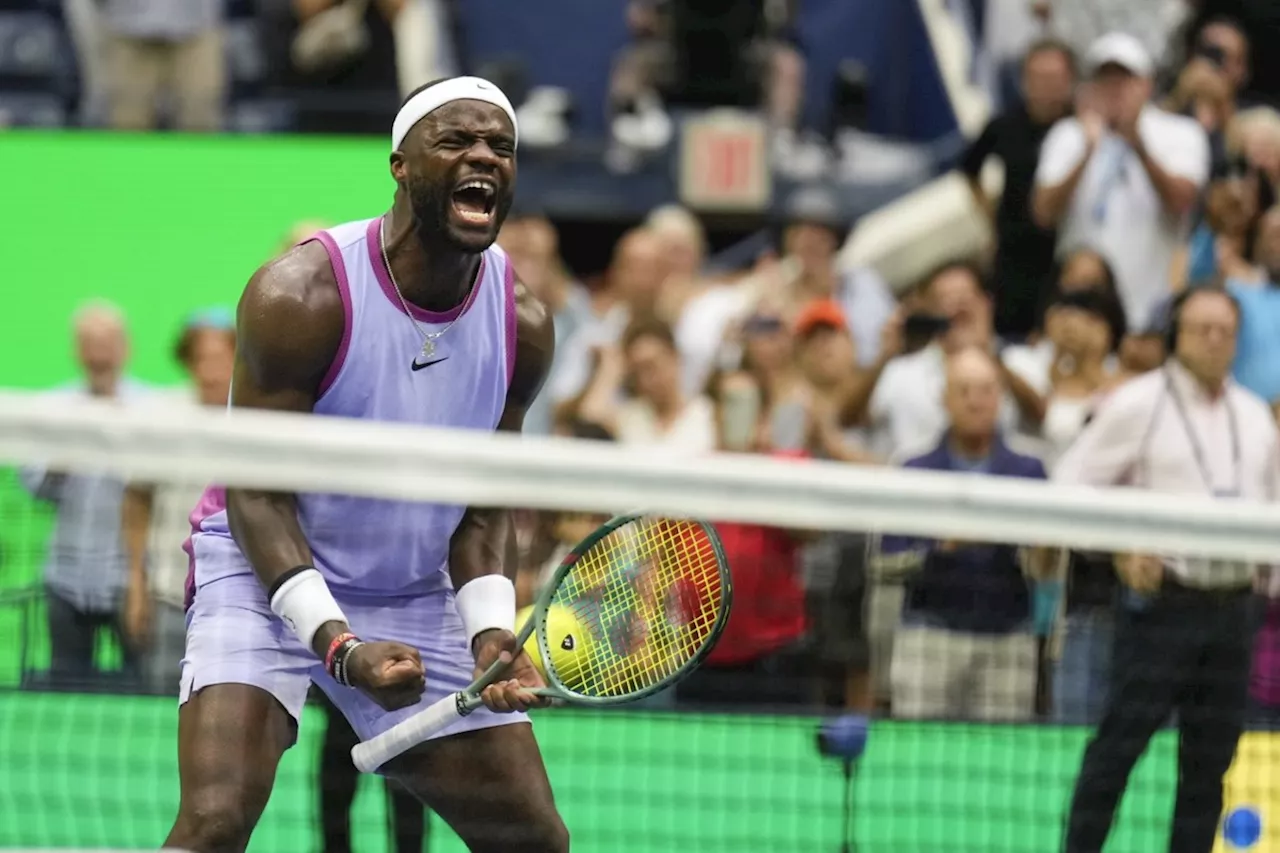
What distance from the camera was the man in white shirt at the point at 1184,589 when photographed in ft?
21.7

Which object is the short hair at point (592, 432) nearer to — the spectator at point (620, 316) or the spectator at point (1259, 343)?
the spectator at point (620, 316)

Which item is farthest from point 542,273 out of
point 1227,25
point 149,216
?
point 1227,25

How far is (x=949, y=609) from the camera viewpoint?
744cm

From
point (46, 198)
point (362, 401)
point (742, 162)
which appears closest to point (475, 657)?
point (362, 401)

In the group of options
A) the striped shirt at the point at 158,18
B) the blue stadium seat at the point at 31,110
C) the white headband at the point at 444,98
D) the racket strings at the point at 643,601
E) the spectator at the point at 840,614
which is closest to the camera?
the white headband at the point at 444,98

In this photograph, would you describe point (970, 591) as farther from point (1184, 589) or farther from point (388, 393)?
point (388, 393)

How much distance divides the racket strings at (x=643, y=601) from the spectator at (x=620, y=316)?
13.2 ft

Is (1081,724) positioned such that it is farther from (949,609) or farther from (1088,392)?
(1088,392)

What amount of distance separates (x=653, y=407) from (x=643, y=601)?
361cm

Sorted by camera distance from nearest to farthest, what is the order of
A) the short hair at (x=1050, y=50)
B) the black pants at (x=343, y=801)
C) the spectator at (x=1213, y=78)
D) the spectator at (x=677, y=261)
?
the black pants at (x=343, y=801), the spectator at (x=677, y=261), the short hair at (x=1050, y=50), the spectator at (x=1213, y=78)

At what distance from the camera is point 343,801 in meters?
6.84

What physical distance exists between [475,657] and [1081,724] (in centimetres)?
282

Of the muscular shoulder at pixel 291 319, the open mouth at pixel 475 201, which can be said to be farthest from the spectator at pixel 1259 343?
the muscular shoulder at pixel 291 319

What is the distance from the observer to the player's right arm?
4.77 meters
